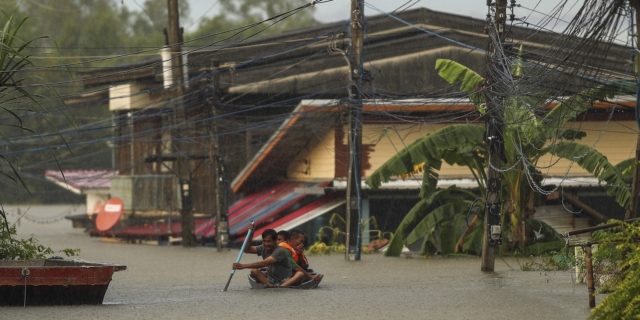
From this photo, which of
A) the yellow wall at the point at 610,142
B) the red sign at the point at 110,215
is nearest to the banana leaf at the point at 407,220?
the yellow wall at the point at 610,142

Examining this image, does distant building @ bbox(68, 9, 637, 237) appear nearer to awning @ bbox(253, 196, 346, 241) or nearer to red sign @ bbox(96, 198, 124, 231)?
awning @ bbox(253, 196, 346, 241)

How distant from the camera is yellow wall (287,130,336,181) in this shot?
3030 centimetres

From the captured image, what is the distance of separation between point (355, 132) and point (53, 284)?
11274mm

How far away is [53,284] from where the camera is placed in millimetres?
14375

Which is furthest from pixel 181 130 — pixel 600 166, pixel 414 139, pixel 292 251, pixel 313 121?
pixel 292 251

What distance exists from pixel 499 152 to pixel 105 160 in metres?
48.4

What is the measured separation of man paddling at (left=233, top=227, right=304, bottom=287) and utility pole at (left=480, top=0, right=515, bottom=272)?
473 centimetres

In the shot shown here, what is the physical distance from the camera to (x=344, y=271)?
21938mm

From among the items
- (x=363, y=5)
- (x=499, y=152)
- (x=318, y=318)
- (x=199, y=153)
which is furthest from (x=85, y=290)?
(x=199, y=153)

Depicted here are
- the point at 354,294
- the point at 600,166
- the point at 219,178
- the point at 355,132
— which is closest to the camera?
the point at 354,294

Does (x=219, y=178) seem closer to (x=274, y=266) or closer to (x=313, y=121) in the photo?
(x=313, y=121)

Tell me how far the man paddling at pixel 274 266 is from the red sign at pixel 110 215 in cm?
1832

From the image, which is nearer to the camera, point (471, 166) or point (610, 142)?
point (471, 166)

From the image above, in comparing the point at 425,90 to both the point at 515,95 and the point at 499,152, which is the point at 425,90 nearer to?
the point at 499,152
